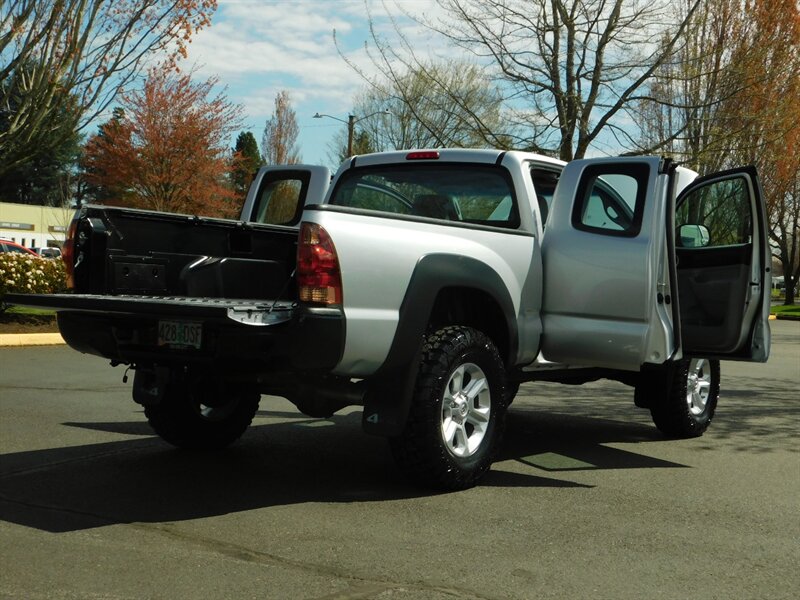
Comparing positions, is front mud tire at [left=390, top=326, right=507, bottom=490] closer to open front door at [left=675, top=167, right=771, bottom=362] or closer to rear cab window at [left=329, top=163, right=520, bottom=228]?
rear cab window at [left=329, top=163, right=520, bottom=228]

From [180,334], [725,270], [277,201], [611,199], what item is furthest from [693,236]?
[180,334]

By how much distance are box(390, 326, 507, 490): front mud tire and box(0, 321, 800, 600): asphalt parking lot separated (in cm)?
16

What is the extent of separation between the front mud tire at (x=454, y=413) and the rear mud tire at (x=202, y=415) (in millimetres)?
1398

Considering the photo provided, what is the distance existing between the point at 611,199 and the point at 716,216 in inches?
48.3

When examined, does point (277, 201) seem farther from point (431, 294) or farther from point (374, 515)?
point (374, 515)

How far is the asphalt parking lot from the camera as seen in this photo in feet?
13.7

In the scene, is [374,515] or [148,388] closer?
[374,515]

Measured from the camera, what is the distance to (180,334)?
213 inches

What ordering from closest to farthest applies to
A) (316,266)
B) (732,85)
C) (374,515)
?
(316,266) → (374,515) → (732,85)

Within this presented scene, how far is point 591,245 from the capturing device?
6.54 meters

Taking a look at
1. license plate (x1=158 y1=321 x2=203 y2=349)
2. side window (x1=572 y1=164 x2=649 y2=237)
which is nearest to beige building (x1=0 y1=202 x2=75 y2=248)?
side window (x1=572 y1=164 x2=649 y2=237)

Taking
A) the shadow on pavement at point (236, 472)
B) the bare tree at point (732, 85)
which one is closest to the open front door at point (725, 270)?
the shadow on pavement at point (236, 472)

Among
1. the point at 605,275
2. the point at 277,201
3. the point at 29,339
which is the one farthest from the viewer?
the point at 29,339

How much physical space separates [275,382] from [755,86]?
15.5m
